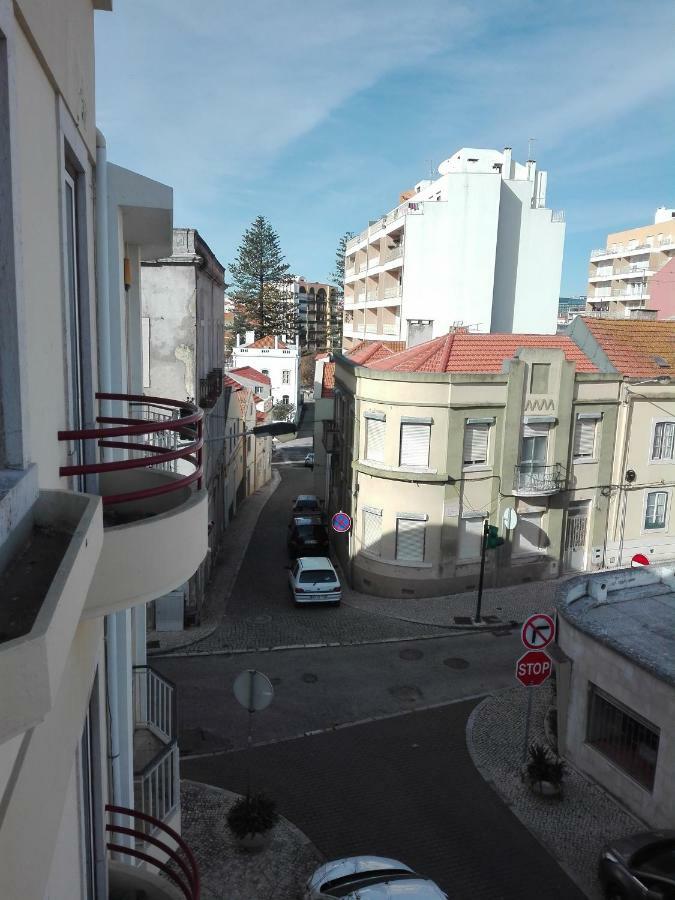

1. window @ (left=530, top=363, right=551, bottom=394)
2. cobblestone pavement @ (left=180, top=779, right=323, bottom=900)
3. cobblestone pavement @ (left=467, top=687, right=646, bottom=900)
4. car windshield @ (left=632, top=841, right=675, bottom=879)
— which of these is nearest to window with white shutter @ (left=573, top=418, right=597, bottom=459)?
window @ (left=530, top=363, right=551, bottom=394)

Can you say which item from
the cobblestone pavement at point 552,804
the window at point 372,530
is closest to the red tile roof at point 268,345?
the window at point 372,530

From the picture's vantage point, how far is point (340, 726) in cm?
1400

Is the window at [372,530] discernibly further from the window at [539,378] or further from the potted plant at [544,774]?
the potted plant at [544,774]

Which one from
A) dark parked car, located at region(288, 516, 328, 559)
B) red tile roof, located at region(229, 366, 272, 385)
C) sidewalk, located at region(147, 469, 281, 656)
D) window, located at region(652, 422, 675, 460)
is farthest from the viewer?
red tile roof, located at region(229, 366, 272, 385)

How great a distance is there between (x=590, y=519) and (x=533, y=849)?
14210 millimetres

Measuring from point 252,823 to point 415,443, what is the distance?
1240 cm

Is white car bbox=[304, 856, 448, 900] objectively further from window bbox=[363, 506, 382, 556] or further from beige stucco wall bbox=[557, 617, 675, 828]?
window bbox=[363, 506, 382, 556]

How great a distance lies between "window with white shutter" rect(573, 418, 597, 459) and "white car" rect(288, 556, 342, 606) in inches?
362

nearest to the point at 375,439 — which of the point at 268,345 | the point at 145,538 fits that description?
the point at 145,538

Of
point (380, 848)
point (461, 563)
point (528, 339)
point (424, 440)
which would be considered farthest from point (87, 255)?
point (528, 339)

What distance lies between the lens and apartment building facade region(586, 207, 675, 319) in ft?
195

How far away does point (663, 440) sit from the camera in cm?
2317

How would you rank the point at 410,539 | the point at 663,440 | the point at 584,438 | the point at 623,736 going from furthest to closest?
the point at 663,440, the point at 584,438, the point at 410,539, the point at 623,736

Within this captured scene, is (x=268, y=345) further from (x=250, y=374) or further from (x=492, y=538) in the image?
(x=492, y=538)
